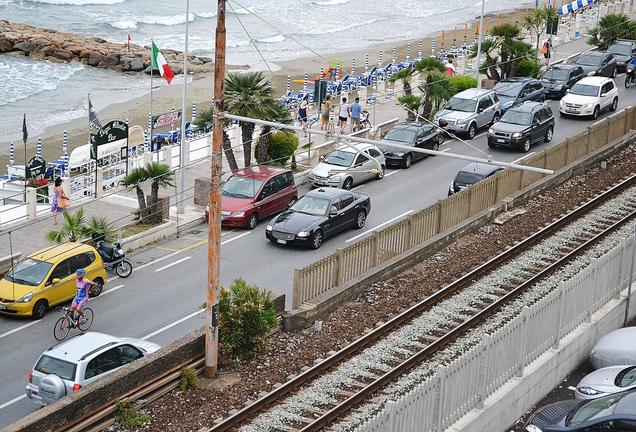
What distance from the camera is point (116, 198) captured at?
35812 mm

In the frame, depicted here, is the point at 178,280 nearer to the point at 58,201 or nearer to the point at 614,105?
the point at 58,201

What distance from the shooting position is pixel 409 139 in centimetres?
4038

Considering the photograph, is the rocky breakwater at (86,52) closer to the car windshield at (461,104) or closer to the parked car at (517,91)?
the parked car at (517,91)

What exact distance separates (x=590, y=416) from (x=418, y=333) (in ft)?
24.1

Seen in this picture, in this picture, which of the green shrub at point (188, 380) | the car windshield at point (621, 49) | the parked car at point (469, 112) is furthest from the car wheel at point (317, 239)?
the car windshield at point (621, 49)

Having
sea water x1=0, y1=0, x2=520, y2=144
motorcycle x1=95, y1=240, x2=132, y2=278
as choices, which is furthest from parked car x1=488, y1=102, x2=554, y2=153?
sea water x1=0, y1=0, x2=520, y2=144

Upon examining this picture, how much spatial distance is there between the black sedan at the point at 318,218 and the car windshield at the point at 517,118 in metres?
11.9

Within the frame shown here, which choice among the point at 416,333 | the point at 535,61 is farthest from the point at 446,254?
the point at 535,61

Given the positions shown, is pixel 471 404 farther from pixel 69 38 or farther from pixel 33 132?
pixel 69 38

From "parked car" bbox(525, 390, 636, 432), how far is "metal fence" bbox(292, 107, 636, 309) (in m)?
7.56

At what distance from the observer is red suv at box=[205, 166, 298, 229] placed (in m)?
33.0

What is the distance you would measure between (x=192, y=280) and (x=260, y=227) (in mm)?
5018

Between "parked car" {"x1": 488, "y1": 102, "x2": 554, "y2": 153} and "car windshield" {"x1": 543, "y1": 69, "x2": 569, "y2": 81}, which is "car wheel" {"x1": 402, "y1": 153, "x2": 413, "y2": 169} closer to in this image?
"parked car" {"x1": 488, "y1": 102, "x2": 554, "y2": 153}

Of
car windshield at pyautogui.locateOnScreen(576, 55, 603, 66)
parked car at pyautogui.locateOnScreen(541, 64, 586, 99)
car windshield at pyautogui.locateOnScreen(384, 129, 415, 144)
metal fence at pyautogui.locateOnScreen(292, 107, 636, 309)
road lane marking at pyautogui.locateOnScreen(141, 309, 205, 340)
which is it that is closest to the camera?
metal fence at pyautogui.locateOnScreen(292, 107, 636, 309)
